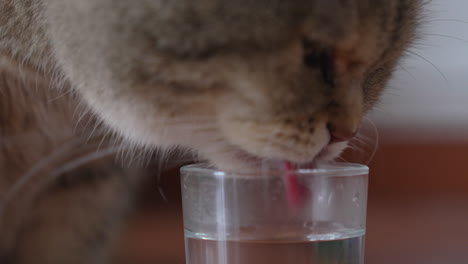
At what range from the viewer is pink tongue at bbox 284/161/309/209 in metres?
0.64

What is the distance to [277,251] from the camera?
2.16 ft

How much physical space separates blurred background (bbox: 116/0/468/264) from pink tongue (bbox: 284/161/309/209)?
0.91 meters

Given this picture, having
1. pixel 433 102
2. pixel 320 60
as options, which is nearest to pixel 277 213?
pixel 320 60

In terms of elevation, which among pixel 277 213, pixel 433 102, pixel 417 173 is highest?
pixel 433 102

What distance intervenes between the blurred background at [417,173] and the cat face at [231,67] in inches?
35.7

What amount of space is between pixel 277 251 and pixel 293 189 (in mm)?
77

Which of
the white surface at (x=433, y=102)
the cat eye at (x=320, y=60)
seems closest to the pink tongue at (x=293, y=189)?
the cat eye at (x=320, y=60)

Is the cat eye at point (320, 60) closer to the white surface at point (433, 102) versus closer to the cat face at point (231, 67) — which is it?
the cat face at point (231, 67)

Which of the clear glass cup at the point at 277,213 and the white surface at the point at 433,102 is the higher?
the white surface at the point at 433,102

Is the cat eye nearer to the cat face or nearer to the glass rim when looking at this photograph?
the cat face

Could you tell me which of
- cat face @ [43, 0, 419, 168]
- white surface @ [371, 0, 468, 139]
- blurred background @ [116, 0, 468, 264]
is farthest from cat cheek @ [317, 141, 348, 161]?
white surface @ [371, 0, 468, 139]

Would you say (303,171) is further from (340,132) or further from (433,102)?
(433,102)

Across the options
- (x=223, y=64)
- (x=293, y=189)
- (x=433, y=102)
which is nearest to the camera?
(x=223, y=64)

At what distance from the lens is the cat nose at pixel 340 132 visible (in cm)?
61
